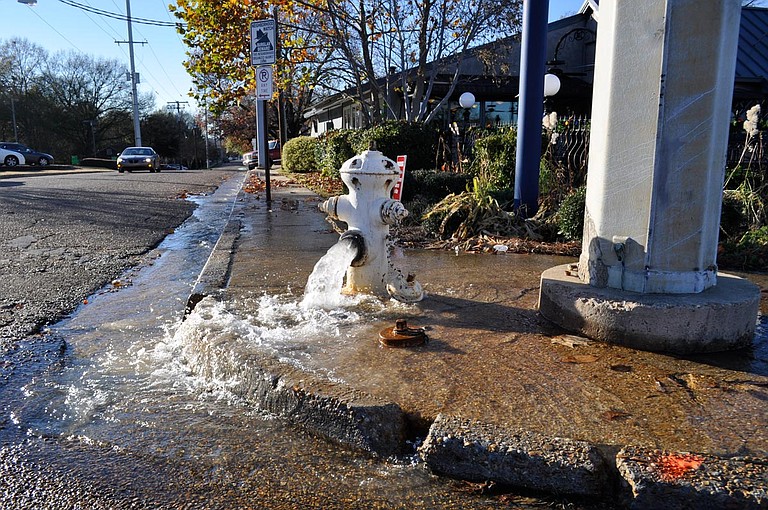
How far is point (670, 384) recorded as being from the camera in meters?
2.84

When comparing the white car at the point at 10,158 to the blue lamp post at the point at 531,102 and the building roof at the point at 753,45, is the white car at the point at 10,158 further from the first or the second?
the building roof at the point at 753,45

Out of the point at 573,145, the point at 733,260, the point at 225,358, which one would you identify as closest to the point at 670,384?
the point at 225,358

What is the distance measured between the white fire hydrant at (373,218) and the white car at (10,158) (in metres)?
36.2

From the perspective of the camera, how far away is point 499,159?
31.1 ft

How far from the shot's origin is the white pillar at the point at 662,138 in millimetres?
3258

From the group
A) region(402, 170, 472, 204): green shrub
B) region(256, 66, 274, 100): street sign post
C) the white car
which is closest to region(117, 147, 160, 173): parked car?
the white car

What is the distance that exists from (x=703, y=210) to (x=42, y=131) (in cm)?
6640

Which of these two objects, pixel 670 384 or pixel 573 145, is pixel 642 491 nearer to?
pixel 670 384

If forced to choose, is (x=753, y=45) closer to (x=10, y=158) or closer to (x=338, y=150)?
(x=338, y=150)

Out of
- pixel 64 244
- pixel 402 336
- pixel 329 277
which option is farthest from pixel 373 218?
pixel 64 244

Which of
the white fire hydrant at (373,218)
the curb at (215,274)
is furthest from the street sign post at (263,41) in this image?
the white fire hydrant at (373,218)

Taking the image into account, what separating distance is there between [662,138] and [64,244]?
23.1ft

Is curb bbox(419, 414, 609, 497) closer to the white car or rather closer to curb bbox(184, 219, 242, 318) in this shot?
curb bbox(184, 219, 242, 318)

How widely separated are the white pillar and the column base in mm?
153
